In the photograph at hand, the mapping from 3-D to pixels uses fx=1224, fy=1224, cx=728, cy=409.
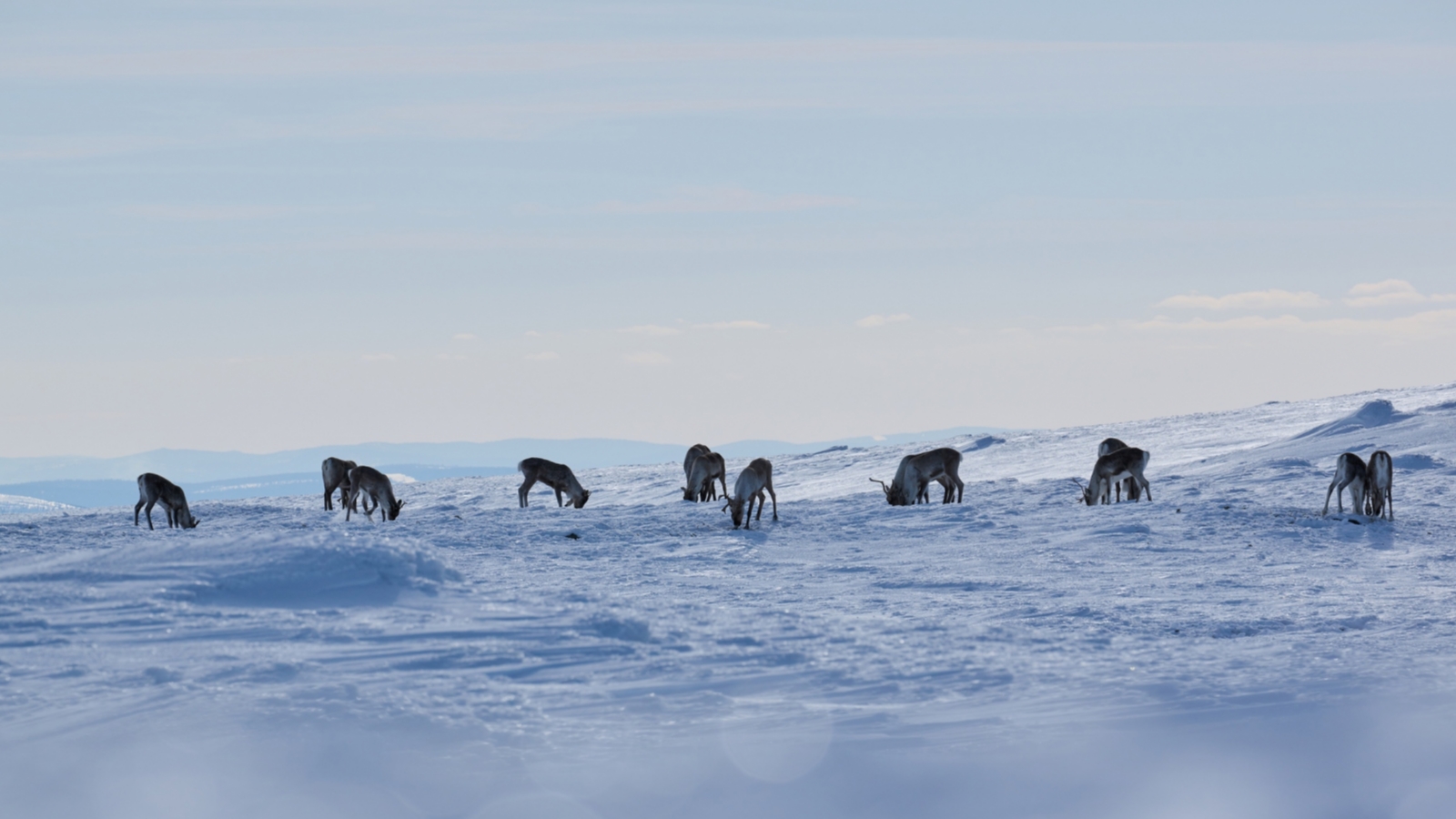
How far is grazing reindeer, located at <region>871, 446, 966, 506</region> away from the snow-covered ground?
6484mm

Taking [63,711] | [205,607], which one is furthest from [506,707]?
[205,607]

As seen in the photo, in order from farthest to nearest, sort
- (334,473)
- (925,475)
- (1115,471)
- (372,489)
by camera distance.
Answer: (334,473)
(372,489)
(925,475)
(1115,471)

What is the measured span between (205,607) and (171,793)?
3.98 metres

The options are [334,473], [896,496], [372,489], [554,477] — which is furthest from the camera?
[554,477]

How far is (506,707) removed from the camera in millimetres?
7051

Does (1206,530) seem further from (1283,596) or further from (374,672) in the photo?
(374,672)

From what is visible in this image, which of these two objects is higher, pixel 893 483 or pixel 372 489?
pixel 372 489

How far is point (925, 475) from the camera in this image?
2156cm

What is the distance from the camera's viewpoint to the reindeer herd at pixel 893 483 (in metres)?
17.3

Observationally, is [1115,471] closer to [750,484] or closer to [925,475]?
[925,475]

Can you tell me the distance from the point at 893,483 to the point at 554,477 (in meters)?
8.12

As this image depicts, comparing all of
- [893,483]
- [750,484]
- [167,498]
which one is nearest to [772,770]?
[750,484]

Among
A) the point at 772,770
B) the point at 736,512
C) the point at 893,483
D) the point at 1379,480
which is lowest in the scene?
the point at 772,770

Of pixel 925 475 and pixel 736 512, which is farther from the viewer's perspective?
pixel 925 475
